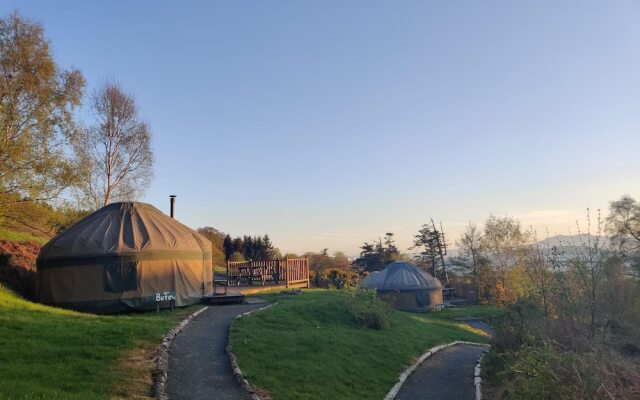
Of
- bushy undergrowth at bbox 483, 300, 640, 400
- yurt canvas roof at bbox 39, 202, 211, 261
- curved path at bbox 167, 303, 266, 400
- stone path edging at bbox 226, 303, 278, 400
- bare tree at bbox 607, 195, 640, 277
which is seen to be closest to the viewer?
bushy undergrowth at bbox 483, 300, 640, 400

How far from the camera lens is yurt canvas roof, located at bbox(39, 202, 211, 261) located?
1476cm

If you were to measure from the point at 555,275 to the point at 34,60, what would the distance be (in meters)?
16.6

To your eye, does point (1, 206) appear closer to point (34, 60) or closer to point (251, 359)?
point (34, 60)

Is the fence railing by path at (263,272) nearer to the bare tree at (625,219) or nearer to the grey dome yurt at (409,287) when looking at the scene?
the grey dome yurt at (409,287)

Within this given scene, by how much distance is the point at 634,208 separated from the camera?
110ft

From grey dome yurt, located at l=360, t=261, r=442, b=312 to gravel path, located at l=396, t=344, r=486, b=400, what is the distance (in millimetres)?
12467

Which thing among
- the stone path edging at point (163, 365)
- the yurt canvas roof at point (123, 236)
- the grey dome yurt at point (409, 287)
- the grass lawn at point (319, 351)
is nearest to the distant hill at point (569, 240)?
the grass lawn at point (319, 351)

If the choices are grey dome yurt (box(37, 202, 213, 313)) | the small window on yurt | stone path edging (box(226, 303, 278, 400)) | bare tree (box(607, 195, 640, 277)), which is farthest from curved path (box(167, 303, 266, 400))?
bare tree (box(607, 195, 640, 277))

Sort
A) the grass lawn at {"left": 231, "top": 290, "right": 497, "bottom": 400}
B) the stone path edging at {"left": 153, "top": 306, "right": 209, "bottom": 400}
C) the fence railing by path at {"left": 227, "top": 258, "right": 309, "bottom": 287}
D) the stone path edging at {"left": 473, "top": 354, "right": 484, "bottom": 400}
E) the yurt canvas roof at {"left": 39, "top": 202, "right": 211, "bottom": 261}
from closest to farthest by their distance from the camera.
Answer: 1. the stone path edging at {"left": 153, "top": 306, "right": 209, "bottom": 400}
2. the grass lawn at {"left": 231, "top": 290, "right": 497, "bottom": 400}
3. the stone path edging at {"left": 473, "top": 354, "right": 484, "bottom": 400}
4. the yurt canvas roof at {"left": 39, "top": 202, "right": 211, "bottom": 261}
5. the fence railing by path at {"left": 227, "top": 258, "right": 309, "bottom": 287}

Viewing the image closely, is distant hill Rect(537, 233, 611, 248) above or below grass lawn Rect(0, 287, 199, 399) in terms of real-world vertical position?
above

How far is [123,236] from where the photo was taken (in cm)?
1537

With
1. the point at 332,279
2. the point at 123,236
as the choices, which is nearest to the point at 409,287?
the point at 332,279

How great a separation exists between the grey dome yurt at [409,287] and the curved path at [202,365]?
58.1 feet

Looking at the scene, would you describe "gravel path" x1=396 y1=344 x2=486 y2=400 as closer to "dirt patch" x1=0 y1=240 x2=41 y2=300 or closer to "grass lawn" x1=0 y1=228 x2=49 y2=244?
"dirt patch" x1=0 y1=240 x2=41 y2=300
